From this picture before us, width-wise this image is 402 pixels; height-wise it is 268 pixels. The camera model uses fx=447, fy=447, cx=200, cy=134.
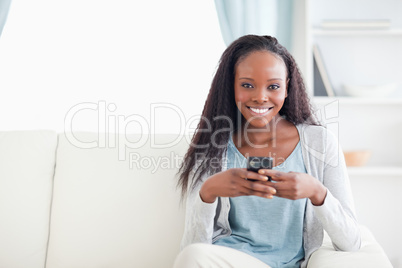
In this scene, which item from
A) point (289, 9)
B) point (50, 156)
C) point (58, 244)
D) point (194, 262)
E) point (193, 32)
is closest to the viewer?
point (194, 262)

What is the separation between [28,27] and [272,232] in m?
2.11

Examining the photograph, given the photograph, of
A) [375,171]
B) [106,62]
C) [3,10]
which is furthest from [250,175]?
[3,10]

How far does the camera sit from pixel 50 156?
1886 millimetres

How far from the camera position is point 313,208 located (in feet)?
4.86

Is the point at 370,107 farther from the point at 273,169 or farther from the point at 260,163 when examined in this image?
the point at 260,163

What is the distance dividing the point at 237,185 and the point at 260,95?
1.04ft

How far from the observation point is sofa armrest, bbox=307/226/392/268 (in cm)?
129

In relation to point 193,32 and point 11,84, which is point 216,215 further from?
point 11,84

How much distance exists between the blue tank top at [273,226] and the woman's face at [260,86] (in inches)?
7.2

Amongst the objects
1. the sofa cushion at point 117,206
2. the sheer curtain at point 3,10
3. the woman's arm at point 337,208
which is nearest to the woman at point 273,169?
the woman's arm at point 337,208

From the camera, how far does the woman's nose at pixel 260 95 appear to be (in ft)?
4.67

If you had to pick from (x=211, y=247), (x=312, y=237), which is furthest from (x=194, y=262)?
Result: (x=312, y=237)

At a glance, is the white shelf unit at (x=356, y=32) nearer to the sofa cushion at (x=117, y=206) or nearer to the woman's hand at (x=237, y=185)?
the sofa cushion at (x=117, y=206)

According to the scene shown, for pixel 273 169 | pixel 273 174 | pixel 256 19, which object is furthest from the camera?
pixel 256 19
